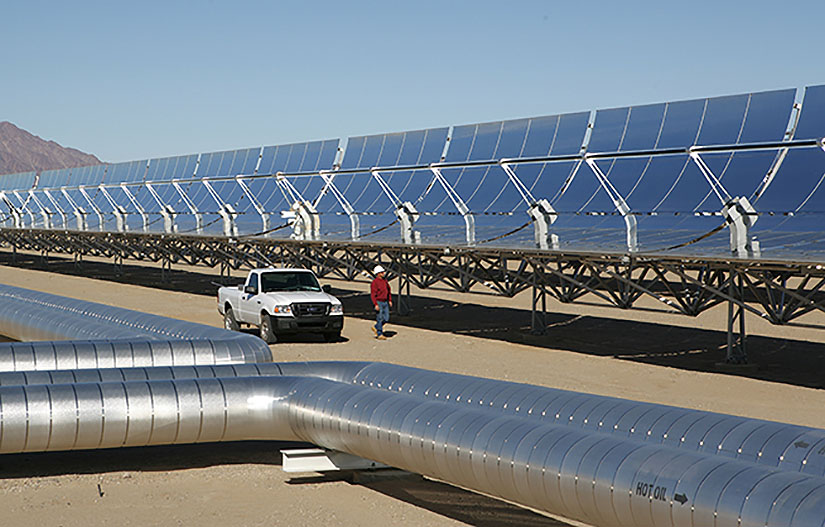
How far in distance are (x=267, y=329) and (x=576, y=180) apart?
7562mm

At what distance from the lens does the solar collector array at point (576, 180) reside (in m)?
16.7

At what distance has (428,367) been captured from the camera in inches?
727

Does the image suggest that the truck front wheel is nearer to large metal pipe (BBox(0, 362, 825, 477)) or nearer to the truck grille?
the truck grille

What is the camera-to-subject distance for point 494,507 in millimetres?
9016

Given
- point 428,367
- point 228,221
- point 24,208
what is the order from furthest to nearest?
point 24,208 → point 228,221 → point 428,367

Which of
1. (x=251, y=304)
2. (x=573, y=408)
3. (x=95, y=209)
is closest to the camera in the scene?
(x=573, y=408)

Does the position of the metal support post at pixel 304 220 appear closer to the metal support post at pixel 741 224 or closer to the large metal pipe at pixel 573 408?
the metal support post at pixel 741 224

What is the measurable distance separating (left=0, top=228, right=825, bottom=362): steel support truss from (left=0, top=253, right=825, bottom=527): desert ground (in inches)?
38.8

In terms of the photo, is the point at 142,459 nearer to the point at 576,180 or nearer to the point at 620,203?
the point at 620,203

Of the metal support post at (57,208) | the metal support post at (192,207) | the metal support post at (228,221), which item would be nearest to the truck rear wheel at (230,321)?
the metal support post at (228,221)

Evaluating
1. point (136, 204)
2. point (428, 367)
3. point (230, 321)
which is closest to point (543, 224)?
point (428, 367)

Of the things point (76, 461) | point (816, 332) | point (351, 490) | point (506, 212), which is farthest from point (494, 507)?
point (816, 332)

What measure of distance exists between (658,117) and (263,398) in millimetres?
12397

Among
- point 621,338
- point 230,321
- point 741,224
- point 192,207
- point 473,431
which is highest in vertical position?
point 192,207
